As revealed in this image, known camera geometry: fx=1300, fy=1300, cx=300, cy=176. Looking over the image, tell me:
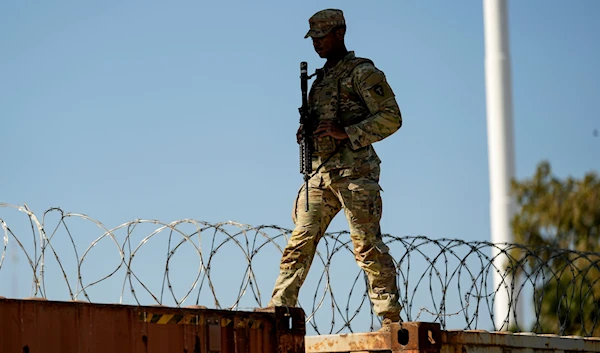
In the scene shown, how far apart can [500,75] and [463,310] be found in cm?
4578

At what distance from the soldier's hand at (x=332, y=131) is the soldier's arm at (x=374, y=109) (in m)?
0.05

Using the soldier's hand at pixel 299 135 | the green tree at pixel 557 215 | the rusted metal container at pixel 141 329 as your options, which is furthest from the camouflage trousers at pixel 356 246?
the green tree at pixel 557 215

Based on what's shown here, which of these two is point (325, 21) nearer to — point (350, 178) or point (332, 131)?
point (332, 131)

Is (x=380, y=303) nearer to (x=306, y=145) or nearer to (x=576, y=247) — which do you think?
(x=306, y=145)

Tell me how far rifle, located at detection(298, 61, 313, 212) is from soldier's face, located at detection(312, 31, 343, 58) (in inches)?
6.0

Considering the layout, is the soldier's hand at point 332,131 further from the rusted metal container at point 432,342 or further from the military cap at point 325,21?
the rusted metal container at point 432,342

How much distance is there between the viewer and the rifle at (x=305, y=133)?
8.68 metres

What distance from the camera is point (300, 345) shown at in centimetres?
780

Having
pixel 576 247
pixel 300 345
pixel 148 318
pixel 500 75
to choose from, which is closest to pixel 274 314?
pixel 300 345

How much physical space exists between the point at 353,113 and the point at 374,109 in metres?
0.18

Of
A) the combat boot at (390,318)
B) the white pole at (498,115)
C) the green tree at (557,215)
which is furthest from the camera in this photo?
the white pole at (498,115)

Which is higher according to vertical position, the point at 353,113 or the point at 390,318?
the point at 353,113

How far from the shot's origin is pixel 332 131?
8562 mm

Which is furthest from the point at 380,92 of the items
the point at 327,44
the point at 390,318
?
the point at 390,318
